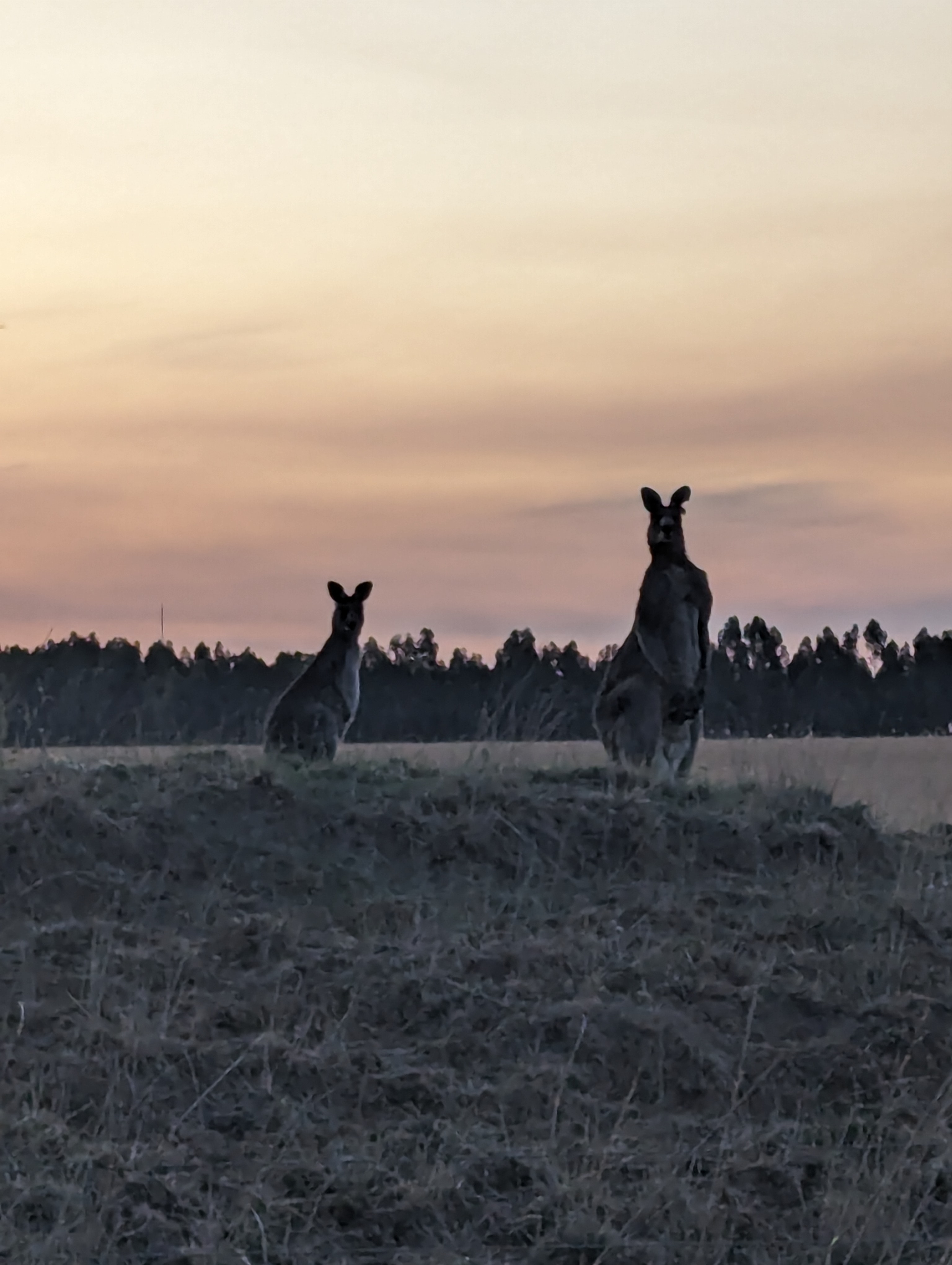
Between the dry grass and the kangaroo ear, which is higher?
the kangaroo ear

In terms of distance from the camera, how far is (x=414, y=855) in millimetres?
11852

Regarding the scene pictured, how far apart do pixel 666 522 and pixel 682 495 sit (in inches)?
12.2

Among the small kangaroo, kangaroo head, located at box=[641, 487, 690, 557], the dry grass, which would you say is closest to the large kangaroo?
kangaroo head, located at box=[641, 487, 690, 557]

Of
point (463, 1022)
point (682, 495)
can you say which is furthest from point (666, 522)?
point (463, 1022)

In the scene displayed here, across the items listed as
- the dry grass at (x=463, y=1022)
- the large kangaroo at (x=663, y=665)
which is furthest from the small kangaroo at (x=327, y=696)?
the dry grass at (x=463, y=1022)

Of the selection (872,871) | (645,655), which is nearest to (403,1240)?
(872,871)

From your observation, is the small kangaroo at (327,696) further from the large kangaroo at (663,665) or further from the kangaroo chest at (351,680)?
the large kangaroo at (663,665)

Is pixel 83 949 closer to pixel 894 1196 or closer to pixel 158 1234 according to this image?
pixel 158 1234

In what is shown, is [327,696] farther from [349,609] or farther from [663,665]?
[663,665]

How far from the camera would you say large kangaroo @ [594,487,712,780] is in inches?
615

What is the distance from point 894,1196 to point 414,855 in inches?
186

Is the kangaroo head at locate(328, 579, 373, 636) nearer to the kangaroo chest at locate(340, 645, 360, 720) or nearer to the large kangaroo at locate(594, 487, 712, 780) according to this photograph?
the kangaroo chest at locate(340, 645, 360, 720)

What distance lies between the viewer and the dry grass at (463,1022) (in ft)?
24.8

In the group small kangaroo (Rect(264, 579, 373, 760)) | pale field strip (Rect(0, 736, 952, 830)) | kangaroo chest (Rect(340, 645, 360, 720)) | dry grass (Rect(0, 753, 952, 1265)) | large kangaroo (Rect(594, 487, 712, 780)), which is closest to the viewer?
dry grass (Rect(0, 753, 952, 1265))
